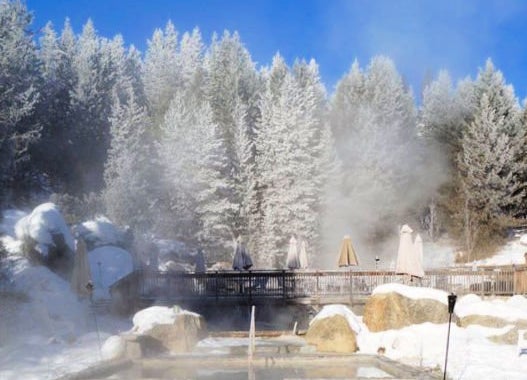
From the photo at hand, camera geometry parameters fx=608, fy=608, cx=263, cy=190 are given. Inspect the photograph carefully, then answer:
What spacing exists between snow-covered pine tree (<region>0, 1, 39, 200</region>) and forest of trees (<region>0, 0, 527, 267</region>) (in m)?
0.22

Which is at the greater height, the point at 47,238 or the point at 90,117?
the point at 90,117

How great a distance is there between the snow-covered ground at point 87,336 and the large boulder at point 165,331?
1137 millimetres

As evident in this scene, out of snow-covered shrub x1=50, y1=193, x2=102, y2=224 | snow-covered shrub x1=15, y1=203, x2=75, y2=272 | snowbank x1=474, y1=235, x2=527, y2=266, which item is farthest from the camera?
snow-covered shrub x1=50, y1=193, x2=102, y2=224

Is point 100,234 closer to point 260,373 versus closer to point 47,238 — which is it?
point 47,238

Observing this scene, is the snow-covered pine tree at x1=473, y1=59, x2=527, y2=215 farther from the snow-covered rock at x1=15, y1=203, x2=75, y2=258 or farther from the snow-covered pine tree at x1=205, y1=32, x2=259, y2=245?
the snow-covered rock at x1=15, y1=203, x2=75, y2=258

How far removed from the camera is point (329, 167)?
4312 centimetres

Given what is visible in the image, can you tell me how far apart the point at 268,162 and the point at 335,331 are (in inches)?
1051

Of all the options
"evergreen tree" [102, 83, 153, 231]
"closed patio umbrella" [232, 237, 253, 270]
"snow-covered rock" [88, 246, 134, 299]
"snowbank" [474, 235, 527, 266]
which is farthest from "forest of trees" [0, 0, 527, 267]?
"closed patio umbrella" [232, 237, 253, 270]

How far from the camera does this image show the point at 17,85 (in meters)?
33.0

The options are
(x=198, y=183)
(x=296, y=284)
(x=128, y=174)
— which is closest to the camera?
(x=296, y=284)

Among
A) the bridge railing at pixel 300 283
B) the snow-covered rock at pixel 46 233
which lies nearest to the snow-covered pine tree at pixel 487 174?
the bridge railing at pixel 300 283

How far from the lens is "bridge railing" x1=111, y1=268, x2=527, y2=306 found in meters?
22.9

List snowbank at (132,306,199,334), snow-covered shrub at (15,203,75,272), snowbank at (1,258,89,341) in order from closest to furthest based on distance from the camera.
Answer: snowbank at (132,306,199,334) < snowbank at (1,258,89,341) < snow-covered shrub at (15,203,75,272)

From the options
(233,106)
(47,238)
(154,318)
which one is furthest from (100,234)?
(233,106)
